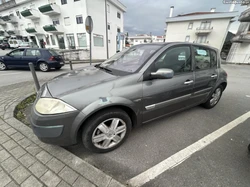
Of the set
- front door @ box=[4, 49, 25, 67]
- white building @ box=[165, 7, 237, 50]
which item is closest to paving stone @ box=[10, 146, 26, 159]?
front door @ box=[4, 49, 25, 67]

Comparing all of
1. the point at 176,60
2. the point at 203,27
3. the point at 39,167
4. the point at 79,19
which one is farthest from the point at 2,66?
the point at 203,27

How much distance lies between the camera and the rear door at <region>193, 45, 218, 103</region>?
2.56 meters

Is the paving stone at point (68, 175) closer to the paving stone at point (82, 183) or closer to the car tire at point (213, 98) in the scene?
the paving stone at point (82, 183)

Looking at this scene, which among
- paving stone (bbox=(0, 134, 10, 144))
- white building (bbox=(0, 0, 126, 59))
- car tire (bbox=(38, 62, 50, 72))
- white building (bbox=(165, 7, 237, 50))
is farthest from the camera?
white building (bbox=(165, 7, 237, 50))

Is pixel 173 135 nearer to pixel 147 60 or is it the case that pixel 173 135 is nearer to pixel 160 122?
pixel 160 122

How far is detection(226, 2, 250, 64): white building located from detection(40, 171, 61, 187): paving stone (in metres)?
24.7

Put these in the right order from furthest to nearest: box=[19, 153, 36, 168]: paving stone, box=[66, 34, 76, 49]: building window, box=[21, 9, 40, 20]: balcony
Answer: box=[21, 9, 40, 20]: balcony
box=[66, 34, 76, 49]: building window
box=[19, 153, 36, 168]: paving stone

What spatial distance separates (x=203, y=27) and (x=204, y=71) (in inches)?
1128

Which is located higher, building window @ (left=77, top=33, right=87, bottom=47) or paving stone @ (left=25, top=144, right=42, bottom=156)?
building window @ (left=77, top=33, right=87, bottom=47)

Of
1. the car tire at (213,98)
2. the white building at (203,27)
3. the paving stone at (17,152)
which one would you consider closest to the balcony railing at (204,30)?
the white building at (203,27)

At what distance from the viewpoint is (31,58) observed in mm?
7539

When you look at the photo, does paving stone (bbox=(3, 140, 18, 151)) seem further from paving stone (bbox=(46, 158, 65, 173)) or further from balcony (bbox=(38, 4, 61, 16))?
balcony (bbox=(38, 4, 61, 16))

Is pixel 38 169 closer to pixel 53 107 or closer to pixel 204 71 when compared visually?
pixel 53 107

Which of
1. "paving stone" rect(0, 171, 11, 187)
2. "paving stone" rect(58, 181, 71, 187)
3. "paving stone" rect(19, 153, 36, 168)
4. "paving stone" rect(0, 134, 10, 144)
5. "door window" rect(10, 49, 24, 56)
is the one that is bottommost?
"paving stone" rect(0, 134, 10, 144)
